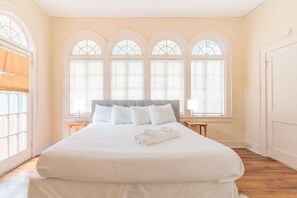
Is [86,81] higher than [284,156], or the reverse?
[86,81]

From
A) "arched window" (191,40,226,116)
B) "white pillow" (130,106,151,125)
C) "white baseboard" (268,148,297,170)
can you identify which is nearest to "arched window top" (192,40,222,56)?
"arched window" (191,40,226,116)

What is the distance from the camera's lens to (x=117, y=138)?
8.87 ft

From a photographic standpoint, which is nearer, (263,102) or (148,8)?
(263,102)

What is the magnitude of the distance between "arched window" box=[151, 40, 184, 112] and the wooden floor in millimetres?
2075

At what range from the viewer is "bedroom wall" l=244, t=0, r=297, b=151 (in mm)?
3738

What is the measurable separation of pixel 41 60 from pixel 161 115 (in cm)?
265

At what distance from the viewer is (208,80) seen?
16.9ft

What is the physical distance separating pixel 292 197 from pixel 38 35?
4.81m

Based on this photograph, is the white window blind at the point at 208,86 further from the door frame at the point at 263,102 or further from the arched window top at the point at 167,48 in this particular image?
the door frame at the point at 263,102

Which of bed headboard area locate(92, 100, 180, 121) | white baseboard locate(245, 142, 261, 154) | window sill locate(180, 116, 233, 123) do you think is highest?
bed headboard area locate(92, 100, 180, 121)

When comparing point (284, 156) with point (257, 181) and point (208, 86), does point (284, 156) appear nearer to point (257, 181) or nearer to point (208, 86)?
point (257, 181)

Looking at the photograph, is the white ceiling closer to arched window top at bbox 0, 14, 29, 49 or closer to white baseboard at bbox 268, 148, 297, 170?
arched window top at bbox 0, 14, 29, 49

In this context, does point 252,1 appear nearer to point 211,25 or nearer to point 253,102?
point 211,25

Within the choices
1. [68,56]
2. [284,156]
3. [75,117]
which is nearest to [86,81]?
[68,56]
